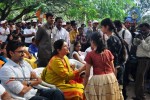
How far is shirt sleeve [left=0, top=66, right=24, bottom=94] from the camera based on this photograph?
4.06m

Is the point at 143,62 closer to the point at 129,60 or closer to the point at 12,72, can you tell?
the point at 129,60

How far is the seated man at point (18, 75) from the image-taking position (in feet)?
13.4

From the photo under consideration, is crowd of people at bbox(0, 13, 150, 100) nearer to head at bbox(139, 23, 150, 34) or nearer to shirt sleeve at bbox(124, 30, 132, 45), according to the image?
head at bbox(139, 23, 150, 34)

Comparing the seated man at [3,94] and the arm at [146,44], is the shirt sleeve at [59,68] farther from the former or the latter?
the arm at [146,44]

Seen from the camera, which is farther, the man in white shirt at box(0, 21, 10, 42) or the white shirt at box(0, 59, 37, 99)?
the man in white shirt at box(0, 21, 10, 42)

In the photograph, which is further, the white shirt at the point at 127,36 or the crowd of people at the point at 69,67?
the white shirt at the point at 127,36

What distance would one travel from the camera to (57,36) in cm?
695

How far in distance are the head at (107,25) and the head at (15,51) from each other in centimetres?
166

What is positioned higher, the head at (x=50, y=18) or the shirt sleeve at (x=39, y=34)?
the head at (x=50, y=18)

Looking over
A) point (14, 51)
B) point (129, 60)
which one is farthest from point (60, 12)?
point (14, 51)

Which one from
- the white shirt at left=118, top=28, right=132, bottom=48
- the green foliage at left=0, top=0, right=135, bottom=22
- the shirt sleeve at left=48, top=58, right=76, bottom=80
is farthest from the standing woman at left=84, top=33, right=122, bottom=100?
the green foliage at left=0, top=0, right=135, bottom=22

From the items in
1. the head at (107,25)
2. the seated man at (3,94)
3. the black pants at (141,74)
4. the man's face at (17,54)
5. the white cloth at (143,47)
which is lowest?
the black pants at (141,74)

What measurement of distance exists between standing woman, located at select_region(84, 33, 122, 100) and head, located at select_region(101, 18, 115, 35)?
69cm

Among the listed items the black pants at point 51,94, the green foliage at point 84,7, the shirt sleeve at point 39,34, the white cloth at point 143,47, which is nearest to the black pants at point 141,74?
the white cloth at point 143,47
